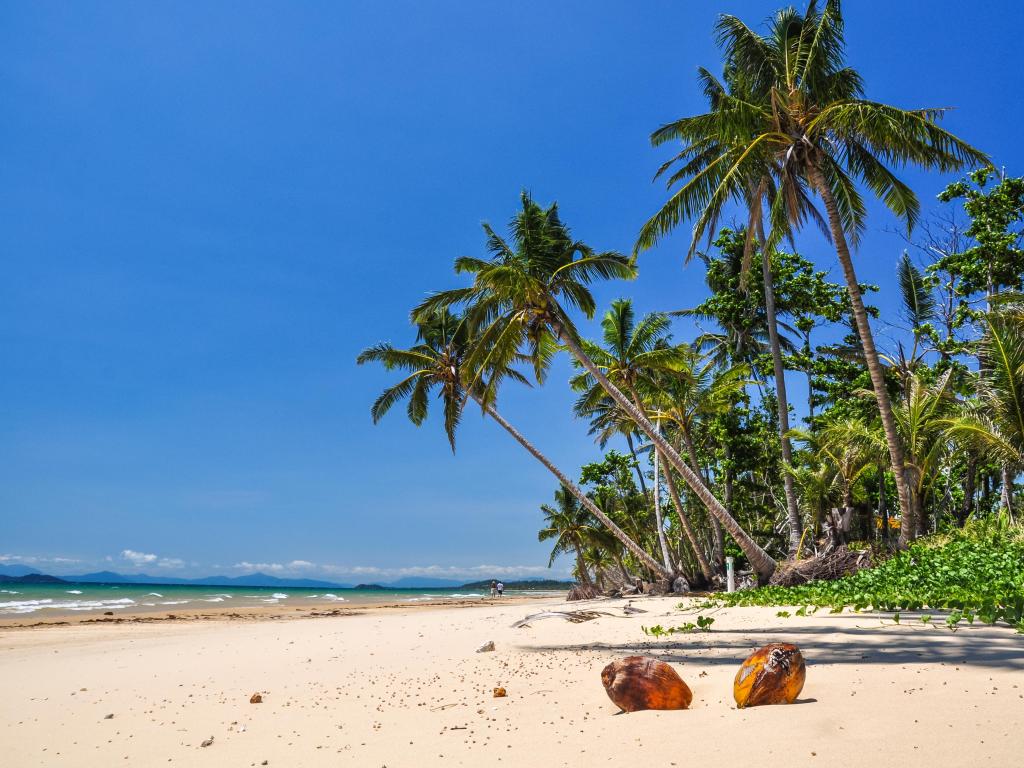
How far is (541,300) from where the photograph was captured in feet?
52.5

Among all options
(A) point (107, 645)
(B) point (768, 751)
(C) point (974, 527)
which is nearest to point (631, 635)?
(B) point (768, 751)

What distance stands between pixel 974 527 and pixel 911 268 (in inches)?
506

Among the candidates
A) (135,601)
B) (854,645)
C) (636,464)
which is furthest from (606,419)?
(135,601)

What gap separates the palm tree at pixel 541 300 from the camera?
15297 millimetres

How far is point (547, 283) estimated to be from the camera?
1739 centimetres

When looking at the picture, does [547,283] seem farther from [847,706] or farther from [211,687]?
[847,706]

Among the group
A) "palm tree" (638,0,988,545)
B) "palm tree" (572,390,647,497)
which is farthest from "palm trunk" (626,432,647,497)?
"palm tree" (638,0,988,545)

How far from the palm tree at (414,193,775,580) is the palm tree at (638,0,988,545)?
8.87 ft

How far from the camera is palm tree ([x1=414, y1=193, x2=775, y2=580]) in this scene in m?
15.3

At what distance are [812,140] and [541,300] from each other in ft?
22.2

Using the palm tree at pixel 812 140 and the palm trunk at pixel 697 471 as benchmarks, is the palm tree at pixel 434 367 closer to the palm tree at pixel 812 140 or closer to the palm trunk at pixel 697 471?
the palm trunk at pixel 697 471

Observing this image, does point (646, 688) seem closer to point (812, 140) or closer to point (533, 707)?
point (533, 707)

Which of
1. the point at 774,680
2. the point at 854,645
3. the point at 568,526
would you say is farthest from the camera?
the point at 568,526

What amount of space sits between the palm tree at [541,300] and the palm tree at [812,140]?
8.87ft
